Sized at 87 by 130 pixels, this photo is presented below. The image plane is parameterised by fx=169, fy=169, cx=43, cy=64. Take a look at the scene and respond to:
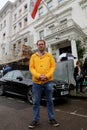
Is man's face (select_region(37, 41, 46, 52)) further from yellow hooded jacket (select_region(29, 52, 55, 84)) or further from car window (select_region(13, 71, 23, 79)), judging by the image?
car window (select_region(13, 71, 23, 79))

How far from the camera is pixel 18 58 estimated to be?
21.0 metres

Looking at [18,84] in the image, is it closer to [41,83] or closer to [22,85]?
[22,85]

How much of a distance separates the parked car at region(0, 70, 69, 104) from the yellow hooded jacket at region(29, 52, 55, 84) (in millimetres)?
2217

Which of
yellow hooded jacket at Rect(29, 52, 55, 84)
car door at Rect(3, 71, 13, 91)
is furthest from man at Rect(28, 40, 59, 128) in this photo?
car door at Rect(3, 71, 13, 91)

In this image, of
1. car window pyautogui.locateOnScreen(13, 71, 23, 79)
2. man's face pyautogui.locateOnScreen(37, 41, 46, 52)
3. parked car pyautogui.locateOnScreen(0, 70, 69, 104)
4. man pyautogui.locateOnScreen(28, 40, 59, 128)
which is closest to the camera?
man pyautogui.locateOnScreen(28, 40, 59, 128)

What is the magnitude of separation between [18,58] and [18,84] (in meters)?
13.5

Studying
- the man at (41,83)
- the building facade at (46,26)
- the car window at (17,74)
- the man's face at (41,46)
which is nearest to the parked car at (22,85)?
the car window at (17,74)

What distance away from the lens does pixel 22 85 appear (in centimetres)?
738

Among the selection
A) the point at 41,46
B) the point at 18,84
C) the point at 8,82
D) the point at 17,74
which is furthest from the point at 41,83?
the point at 8,82

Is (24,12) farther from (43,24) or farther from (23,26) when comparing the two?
(43,24)

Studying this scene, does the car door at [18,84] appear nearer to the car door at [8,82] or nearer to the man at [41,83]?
the car door at [8,82]

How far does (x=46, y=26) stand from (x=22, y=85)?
14.9 metres

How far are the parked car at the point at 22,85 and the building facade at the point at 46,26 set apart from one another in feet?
24.9

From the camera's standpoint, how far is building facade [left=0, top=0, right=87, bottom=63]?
15.7 metres
